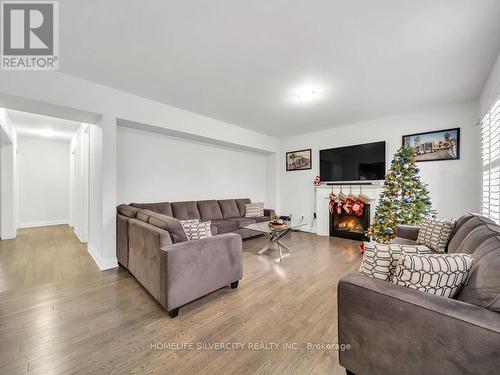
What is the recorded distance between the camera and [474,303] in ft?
3.25

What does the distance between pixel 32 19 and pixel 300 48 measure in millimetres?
2474

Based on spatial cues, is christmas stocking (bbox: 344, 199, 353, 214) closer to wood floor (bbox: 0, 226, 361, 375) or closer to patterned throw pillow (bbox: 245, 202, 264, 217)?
wood floor (bbox: 0, 226, 361, 375)

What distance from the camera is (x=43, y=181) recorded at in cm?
628

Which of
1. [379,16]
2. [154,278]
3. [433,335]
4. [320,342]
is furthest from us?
[154,278]

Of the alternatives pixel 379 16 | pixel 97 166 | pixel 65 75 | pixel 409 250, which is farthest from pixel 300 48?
pixel 97 166

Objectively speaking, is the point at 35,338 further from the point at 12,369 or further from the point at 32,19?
the point at 32,19

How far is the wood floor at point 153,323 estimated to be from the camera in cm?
140

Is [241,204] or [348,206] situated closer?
[348,206]

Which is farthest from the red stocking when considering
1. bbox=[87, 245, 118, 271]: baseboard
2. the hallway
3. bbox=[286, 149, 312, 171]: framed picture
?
the hallway

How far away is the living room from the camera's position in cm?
117

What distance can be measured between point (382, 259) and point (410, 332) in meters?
0.38

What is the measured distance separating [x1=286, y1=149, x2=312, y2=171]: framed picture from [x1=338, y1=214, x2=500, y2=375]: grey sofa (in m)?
4.38

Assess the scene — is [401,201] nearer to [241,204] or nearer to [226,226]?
[226,226]

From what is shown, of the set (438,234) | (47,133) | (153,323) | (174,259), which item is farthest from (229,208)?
(47,133)
